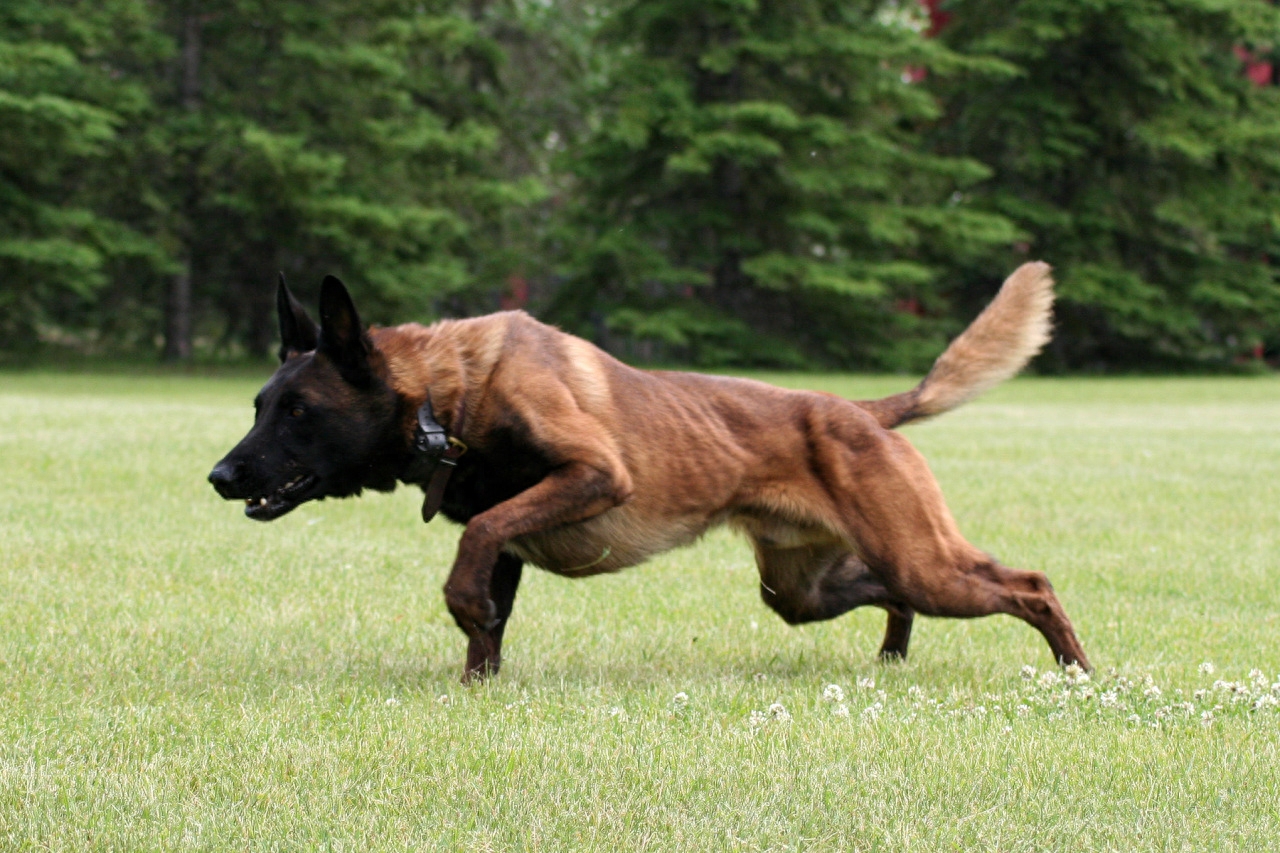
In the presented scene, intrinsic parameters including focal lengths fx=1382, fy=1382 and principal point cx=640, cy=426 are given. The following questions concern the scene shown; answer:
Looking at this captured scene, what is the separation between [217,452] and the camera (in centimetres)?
1302

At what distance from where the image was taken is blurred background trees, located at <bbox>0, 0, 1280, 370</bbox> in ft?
95.3

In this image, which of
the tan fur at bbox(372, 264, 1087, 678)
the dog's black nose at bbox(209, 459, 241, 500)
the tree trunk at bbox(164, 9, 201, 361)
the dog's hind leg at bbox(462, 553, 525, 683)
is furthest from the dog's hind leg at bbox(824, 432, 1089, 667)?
the tree trunk at bbox(164, 9, 201, 361)

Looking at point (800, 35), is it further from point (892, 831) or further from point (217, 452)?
point (892, 831)

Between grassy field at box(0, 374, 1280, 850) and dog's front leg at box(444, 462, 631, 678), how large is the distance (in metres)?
0.32

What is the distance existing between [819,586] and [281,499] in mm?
2216

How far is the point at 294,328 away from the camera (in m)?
5.15

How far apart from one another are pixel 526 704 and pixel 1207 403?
78.1 ft

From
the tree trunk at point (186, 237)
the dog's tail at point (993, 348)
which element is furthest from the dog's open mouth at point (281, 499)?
the tree trunk at point (186, 237)

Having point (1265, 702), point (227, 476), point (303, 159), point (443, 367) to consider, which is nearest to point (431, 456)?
point (443, 367)

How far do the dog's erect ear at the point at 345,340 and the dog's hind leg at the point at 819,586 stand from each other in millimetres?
1793

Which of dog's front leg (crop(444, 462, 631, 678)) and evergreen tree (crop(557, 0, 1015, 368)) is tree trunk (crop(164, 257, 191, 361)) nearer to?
evergreen tree (crop(557, 0, 1015, 368))

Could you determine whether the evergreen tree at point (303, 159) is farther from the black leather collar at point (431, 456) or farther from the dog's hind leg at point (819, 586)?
the black leather collar at point (431, 456)

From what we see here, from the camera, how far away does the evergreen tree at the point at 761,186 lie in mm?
32031

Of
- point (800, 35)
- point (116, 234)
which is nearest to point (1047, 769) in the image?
point (116, 234)
